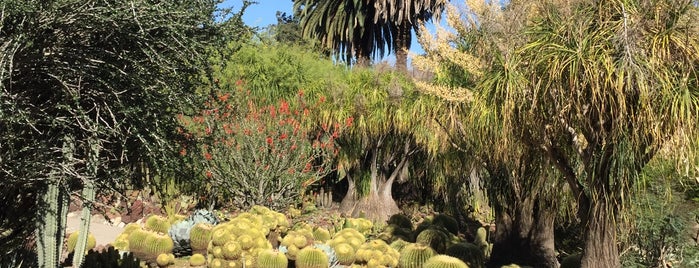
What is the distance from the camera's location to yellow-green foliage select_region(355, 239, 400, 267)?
7.38 metres

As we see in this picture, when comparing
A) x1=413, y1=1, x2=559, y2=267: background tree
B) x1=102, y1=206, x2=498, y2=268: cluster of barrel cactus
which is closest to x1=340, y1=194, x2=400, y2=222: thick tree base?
x1=102, y1=206, x2=498, y2=268: cluster of barrel cactus

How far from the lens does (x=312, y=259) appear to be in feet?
23.5

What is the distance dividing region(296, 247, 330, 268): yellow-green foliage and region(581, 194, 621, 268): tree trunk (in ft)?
9.37

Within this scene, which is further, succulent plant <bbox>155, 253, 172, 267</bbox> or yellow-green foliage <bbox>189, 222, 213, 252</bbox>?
yellow-green foliage <bbox>189, 222, 213, 252</bbox>

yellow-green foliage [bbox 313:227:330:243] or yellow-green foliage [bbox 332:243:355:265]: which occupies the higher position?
yellow-green foliage [bbox 313:227:330:243]

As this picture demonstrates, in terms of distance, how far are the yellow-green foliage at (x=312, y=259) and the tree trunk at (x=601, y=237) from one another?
2857 mm

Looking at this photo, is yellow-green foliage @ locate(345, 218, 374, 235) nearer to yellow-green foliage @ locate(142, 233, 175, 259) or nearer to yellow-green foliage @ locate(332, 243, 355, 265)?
yellow-green foliage @ locate(332, 243, 355, 265)

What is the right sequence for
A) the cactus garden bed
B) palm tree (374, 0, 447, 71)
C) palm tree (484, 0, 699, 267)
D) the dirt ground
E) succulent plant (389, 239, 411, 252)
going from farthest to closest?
1. palm tree (374, 0, 447, 71)
2. the dirt ground
3. succulent plant (389, 239, 411, 252)
4. the cactus garden bed
5. palm tree (484, 0, 699, 267)

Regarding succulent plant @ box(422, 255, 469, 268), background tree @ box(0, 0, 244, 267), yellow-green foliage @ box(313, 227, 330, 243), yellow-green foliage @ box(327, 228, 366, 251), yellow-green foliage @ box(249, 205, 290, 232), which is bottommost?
succulent plant @ box(422, 255, 469, 268)

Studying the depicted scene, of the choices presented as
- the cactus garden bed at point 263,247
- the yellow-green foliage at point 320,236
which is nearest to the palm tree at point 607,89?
the cactus garden bed at point 263,247

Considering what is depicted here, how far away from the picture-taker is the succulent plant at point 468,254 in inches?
318

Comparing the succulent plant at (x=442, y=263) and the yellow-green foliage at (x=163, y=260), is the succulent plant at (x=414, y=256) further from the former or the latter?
the yellow-green foliage at (x=163, y=260)

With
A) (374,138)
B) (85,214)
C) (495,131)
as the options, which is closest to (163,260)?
(85,214)

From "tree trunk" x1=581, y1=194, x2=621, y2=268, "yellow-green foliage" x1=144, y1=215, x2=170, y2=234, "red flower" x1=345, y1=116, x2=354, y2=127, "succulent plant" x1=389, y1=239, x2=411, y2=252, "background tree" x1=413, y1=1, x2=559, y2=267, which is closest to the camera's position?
"tree trunk" x1=581, y1=194, x2=621, y2=268
